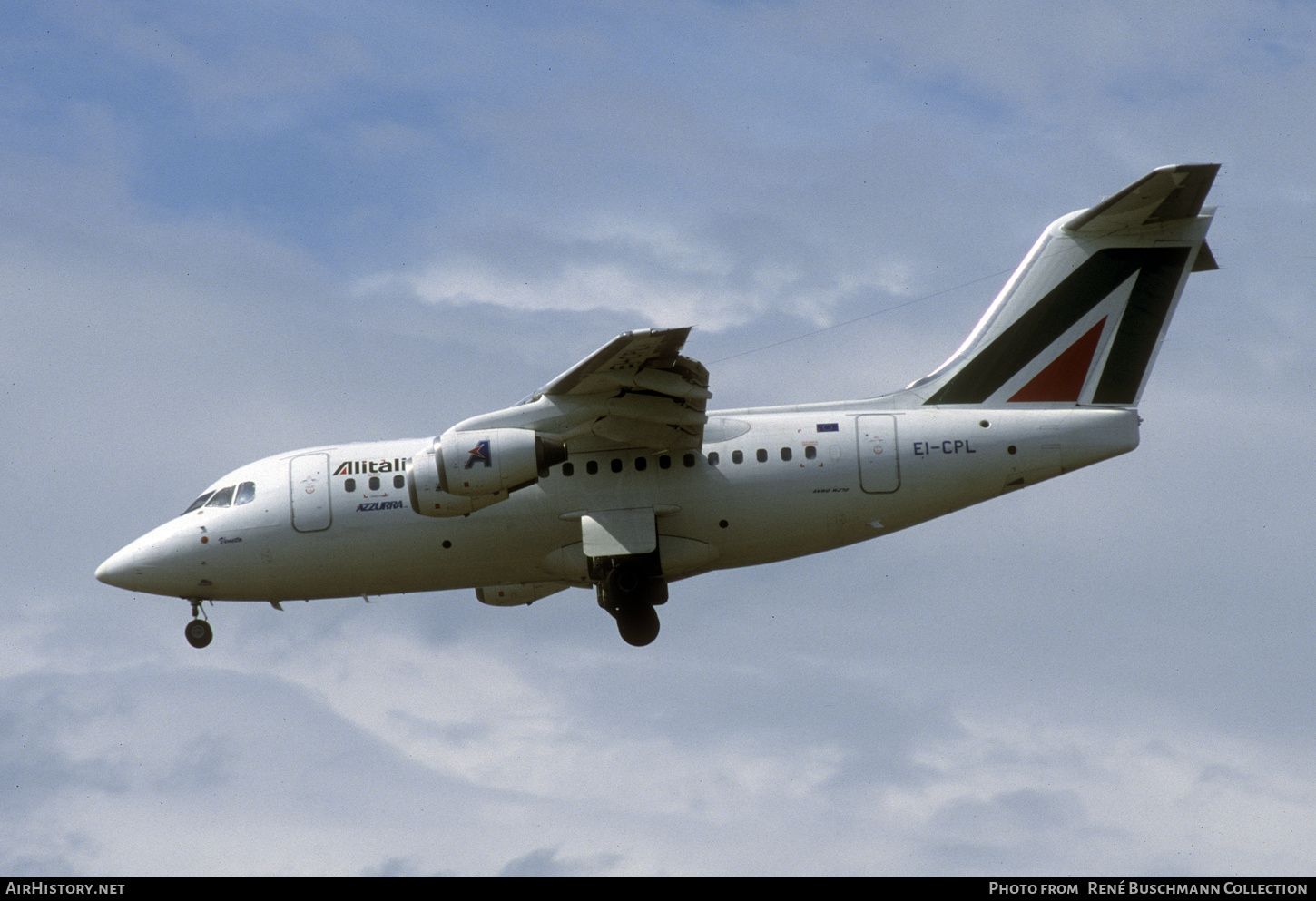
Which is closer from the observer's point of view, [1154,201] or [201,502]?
[1154,201]

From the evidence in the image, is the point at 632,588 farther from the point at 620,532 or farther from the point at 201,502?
the point at 201,502

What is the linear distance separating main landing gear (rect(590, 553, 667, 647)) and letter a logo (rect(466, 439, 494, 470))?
2.37 m

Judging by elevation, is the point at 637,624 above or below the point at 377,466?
below

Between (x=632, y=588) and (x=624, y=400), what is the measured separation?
2.49 meters

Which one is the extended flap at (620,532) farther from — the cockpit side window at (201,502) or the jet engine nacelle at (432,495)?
the cockpit side window at (201,502)

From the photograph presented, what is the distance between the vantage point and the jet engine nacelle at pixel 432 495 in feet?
68.3

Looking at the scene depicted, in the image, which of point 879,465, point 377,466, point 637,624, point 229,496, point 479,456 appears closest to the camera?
point 479,456

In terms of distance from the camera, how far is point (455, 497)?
20.8m

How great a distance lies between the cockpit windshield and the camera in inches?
899

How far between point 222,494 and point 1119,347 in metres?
12.0

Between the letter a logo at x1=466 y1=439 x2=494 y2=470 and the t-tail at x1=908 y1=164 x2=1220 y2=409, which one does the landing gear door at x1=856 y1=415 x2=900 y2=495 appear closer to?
the t-tail at x1=908 y1=164 x2=1220 y2=409

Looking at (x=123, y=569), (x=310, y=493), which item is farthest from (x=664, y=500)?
(x=123, y=569)

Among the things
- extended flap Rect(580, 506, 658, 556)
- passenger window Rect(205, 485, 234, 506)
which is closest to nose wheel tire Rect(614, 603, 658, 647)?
extended flap Rect(580, 506, 658, 556)

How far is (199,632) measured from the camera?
77.3 feet
